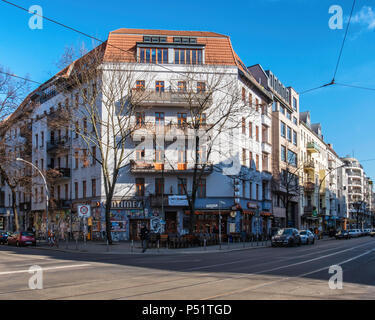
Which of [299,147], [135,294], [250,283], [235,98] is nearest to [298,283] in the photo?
[250,283]

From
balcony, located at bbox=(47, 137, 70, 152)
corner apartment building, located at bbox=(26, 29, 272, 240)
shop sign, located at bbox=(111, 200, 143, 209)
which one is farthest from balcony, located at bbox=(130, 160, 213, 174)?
balcony, located at bbox=(47, 137, 70, 152)

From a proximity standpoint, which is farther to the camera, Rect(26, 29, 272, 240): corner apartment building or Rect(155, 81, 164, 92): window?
Rect(155, 81, 164, 92): window

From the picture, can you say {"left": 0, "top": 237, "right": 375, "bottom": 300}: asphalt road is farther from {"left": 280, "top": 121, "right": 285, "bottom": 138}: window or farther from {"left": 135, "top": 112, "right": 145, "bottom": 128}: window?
{"left": 280, "top": 121, "right": 285, "bottom": 138}: window

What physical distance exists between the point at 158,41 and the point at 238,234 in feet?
64.5

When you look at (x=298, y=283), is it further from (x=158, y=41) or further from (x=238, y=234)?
(x=158, y=41)

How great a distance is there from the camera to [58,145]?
46312 mm

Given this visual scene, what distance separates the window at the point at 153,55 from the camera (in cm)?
4075

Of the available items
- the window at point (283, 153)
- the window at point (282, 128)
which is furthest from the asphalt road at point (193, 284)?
the window at point (282, 128)

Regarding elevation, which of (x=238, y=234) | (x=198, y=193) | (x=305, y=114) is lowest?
(x=238, y=234)

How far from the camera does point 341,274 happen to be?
1360 cm

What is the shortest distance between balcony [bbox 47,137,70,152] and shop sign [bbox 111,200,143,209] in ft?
31.3

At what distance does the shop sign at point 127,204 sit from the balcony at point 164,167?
292 centimetres

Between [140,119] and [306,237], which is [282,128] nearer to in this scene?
[306,237]

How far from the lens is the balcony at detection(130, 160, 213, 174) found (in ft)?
129
